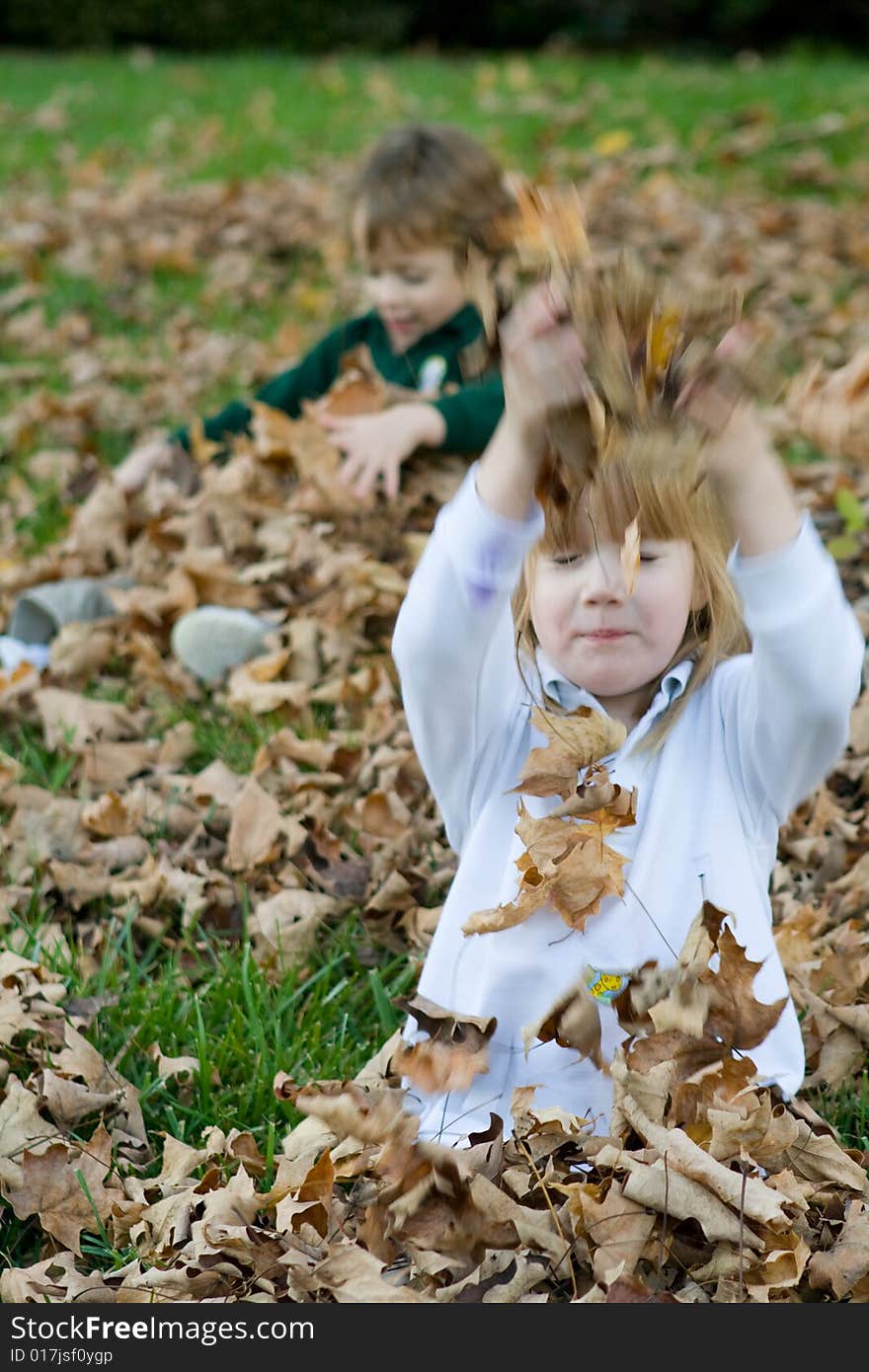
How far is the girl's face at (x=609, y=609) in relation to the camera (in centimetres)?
187

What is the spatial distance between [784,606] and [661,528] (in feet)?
0.68

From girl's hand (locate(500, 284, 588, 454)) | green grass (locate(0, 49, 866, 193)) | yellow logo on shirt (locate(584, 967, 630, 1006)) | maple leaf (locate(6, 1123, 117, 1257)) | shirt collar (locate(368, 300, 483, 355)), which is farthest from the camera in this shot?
green grass (locate(0, 49, 866, 193))

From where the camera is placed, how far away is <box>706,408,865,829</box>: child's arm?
5.51ft

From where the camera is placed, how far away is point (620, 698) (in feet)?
6.77

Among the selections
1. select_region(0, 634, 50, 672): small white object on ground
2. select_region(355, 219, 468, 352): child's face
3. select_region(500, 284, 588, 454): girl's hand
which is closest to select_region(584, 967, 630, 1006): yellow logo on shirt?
select_region(500, 284, 588, 454): girl's hand

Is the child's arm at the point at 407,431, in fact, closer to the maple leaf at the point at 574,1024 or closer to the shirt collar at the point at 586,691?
the shirt collar at the point at 586,691

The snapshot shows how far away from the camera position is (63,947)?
2785 mm

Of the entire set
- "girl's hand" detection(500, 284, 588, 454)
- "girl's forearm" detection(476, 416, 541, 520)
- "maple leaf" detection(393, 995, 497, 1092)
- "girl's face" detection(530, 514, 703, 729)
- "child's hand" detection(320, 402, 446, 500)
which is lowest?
"maple leaf" detection(393, 995, 497, 1092)

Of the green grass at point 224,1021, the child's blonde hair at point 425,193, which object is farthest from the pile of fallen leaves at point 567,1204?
the child's blonde hair at point 425,193

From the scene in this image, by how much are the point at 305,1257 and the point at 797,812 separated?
1559 mm

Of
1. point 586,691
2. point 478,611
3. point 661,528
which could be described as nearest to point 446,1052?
point 586,691

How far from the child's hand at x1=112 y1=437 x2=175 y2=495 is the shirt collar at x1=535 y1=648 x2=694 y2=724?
2.81m

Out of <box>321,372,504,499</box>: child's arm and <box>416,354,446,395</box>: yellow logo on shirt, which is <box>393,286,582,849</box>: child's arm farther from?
<box>416,354,446,395</box>: yellow logo on shirt

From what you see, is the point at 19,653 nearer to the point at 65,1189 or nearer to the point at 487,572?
the point at 65,1189
